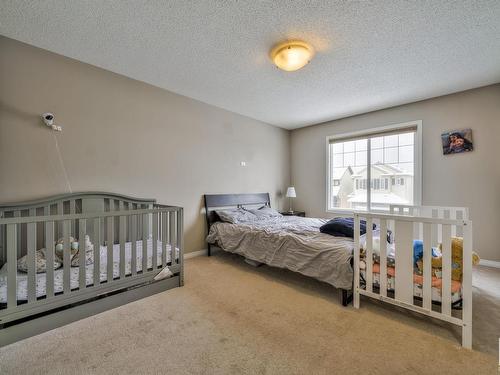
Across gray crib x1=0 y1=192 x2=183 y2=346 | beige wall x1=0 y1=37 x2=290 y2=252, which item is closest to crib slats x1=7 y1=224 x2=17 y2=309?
gray crib x1=0 y1=192 x2=183 y2=346

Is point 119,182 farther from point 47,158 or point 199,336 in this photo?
point 199,336

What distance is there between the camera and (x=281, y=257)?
8.55 feet

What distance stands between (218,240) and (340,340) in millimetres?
2144

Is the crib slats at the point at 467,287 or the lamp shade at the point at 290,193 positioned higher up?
the lamp shade at the point at 290,193

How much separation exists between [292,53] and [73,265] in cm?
292

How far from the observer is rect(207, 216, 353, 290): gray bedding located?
83.6 inches

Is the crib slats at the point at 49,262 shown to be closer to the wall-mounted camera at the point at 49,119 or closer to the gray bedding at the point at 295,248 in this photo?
the wall-mounted camera at the point at 49,119

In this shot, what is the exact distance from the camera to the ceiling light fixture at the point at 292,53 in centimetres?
221

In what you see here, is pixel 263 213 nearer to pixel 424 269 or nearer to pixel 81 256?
pixel 424 269

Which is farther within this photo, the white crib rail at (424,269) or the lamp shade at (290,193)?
the lamp shade at (290,193)

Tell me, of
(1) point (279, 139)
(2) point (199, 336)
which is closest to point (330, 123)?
(1) point (279, 139)

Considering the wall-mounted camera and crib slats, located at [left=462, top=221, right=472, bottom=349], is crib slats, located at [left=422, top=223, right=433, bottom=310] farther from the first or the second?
the wall-mounted camera

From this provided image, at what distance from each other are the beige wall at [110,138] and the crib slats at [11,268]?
2.98 ft

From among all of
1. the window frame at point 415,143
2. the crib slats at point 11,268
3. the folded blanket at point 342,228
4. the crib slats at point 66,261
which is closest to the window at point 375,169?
the window frame at point 415,143
